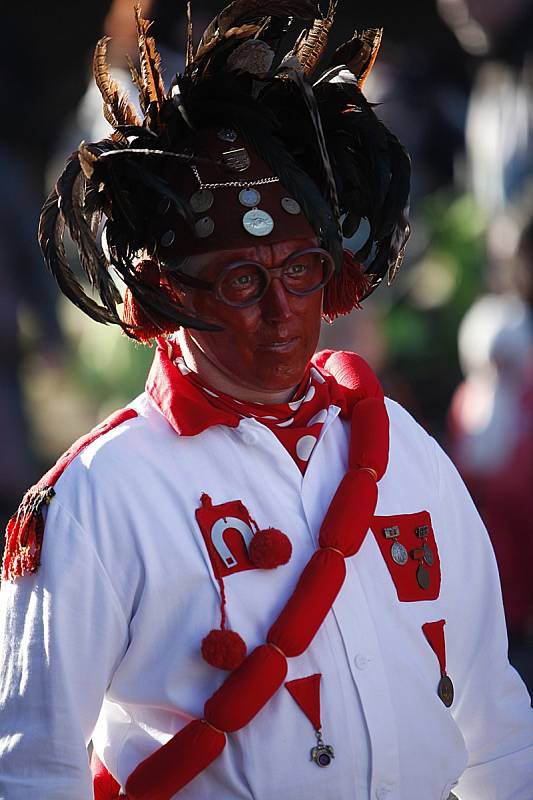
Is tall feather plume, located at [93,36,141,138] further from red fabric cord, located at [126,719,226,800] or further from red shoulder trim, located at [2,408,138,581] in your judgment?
Result: red fabric cord, located at [126,719,226,800]

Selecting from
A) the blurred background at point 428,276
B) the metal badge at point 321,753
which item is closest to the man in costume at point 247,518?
the metal badge at point 321,753

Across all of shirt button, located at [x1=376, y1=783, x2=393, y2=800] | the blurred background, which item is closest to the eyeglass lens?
shirt button, located at [x1=376, y1=783, x2=393, y2=800]

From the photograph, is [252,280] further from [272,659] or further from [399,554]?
[272,659]

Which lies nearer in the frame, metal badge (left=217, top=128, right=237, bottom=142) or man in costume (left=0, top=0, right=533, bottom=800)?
man in costume (left=0, top=0, right=533, bottom=800)

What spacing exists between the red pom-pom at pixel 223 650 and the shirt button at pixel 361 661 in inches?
9.2

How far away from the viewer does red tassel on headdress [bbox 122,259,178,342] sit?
2.79 meters

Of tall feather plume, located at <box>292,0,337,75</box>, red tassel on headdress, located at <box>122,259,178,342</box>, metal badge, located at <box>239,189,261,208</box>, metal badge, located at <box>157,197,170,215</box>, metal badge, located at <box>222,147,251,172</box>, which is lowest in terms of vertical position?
red tassel on headdress, located at <box>122,259,178,342</box>

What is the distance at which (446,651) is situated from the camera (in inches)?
111

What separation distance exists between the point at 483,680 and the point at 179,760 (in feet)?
2.58

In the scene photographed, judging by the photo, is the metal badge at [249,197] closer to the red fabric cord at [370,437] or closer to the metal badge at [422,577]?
the red fabric cord at [370,437]

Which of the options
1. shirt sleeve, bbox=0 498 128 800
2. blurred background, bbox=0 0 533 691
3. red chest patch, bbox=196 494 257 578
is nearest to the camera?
shirt sleeve, bbox=0 498 128 800

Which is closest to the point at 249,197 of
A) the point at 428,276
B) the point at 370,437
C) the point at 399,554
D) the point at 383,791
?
the point at 370,437

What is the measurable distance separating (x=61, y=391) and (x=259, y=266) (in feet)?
17.4

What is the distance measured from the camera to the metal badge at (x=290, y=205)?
2.71 metres
